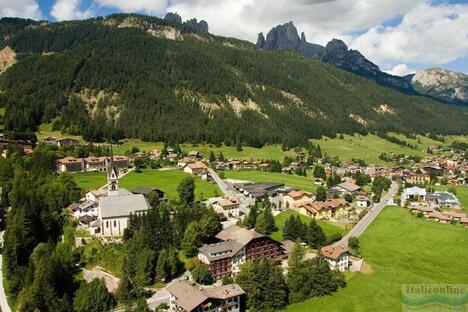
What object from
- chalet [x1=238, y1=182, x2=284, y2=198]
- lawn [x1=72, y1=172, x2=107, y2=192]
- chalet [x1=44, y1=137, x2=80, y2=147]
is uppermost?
chalet [x1=44, y1=137, x2=80, y2=147]

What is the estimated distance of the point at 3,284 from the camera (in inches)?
3027

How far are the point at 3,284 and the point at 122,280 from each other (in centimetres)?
2444

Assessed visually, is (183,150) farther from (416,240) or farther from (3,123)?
(416,240)

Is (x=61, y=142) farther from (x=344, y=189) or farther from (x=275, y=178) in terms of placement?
(x=344, y=189)

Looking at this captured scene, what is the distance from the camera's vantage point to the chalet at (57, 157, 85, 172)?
136 metres

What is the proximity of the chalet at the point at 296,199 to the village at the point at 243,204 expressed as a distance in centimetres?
11

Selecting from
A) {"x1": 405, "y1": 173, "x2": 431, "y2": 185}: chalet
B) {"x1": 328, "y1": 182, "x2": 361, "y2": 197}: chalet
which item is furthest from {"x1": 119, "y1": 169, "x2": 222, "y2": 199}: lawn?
{"x1": 405, "y1": 173, "x2": 431, "y2": 185}: chalet

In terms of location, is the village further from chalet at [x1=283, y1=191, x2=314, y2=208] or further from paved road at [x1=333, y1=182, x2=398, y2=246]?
paved road at [x1=333, y1=182, x2=398, y2=246]

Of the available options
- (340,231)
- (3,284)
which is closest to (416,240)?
(340,231)

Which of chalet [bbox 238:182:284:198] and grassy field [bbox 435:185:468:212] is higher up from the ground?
chalet [bbox 238:182:284:198]

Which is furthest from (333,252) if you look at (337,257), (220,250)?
(220,250)

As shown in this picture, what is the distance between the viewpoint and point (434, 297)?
68250mm

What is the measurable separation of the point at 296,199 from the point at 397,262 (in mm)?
40442

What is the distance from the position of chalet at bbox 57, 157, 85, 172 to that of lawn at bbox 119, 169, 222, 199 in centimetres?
1550
